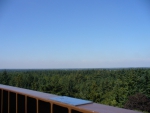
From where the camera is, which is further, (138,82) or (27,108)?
(138,82)

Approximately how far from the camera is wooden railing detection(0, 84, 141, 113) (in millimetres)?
692

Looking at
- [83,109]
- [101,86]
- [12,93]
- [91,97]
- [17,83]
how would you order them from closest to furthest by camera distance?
[83,109] < [12,93] < [91,97] < [101,86] < [17,83]

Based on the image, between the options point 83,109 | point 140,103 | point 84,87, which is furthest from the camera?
point 84,87

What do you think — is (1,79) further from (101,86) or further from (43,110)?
(43,110)

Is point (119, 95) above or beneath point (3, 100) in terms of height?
beneath

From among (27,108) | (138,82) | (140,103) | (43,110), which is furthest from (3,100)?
(138,82)

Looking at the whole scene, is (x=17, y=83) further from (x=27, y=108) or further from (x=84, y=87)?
(x=27, y=108)

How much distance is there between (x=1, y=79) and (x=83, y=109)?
34709mm

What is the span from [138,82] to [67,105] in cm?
2434

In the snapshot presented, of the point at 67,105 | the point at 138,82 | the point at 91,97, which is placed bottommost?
the point at 91,97

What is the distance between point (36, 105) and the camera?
3.37 ft

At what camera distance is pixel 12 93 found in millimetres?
1320

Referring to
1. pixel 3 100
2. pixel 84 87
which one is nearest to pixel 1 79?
pixel 84 87

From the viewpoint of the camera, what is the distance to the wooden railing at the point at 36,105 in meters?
0.69
